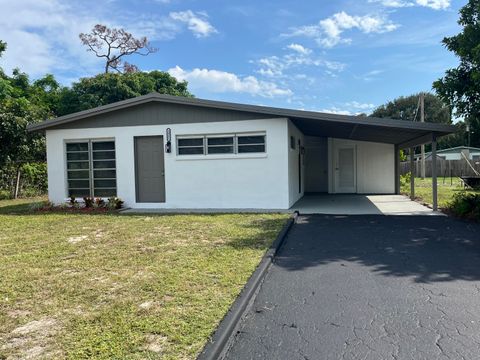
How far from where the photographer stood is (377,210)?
441 inches

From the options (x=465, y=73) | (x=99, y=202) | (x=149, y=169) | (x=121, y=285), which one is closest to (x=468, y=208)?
(x=465, y=73)

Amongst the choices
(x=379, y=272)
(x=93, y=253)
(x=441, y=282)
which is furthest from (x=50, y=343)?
(x=441, y=282)

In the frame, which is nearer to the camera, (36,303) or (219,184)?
(36,303)

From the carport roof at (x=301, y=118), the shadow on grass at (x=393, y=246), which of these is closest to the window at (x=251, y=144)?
the carport roof at (x=301, y=118)

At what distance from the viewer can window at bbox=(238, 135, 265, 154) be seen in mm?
11246

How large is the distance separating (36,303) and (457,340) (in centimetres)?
400

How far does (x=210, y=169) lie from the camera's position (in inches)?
457

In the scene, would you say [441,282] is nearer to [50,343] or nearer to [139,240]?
[50,343]

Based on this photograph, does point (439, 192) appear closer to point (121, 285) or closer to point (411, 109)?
point (121, 285)

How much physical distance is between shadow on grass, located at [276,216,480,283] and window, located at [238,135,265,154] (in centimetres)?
292

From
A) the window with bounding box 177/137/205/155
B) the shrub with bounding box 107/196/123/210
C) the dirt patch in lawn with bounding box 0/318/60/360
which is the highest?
the window with bounding box 177/137/205/155

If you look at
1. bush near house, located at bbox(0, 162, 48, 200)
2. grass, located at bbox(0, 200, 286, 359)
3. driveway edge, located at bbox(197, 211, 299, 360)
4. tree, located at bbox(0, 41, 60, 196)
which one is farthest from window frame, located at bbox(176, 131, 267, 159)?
bush near house, located at bbox(0, 162, 48, 200)

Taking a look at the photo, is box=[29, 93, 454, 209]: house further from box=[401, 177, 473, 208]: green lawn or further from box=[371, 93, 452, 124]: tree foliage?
box=[371, 93, 452, 124]: tree foliage

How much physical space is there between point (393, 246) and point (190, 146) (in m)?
7.02
